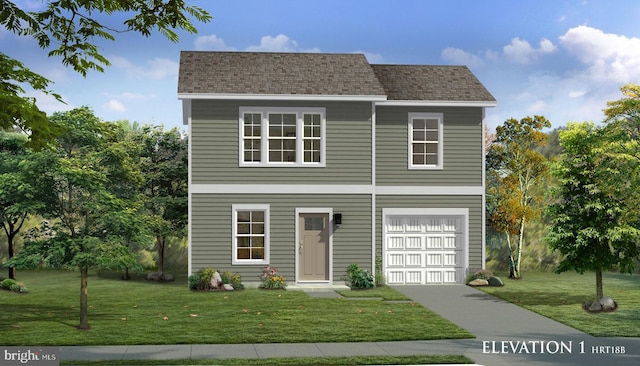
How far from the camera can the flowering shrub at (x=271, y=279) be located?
78.6 ft

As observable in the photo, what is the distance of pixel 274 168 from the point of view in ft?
79.7

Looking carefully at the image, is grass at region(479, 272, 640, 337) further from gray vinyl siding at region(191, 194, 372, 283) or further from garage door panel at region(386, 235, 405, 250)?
gray vinyl siding at region(191, 194, 372, 283)

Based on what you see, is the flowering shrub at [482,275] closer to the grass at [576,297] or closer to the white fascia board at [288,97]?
the grass at [576,297]

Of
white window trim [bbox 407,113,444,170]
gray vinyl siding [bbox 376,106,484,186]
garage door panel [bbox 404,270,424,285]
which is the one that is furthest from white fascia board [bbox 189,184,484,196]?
garage door panel [bbox 404,270,424,285]

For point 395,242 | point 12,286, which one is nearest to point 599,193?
point 395,242

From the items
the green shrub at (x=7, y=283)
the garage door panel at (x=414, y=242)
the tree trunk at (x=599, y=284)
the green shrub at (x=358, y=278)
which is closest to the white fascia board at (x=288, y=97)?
the garage door panel at (x=414, y=242)

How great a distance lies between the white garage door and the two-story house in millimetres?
32

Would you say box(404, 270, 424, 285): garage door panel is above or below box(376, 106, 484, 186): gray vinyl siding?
below

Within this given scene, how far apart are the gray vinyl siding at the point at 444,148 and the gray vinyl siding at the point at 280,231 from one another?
1637 mm

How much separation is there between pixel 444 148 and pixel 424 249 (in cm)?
331

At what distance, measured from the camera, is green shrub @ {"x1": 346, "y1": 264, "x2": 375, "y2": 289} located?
24.2 metres

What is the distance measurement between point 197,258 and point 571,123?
11.4 metres

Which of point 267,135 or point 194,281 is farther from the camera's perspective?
point 267,135

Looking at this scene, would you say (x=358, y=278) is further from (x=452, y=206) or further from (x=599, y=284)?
(x=599, y=284)
